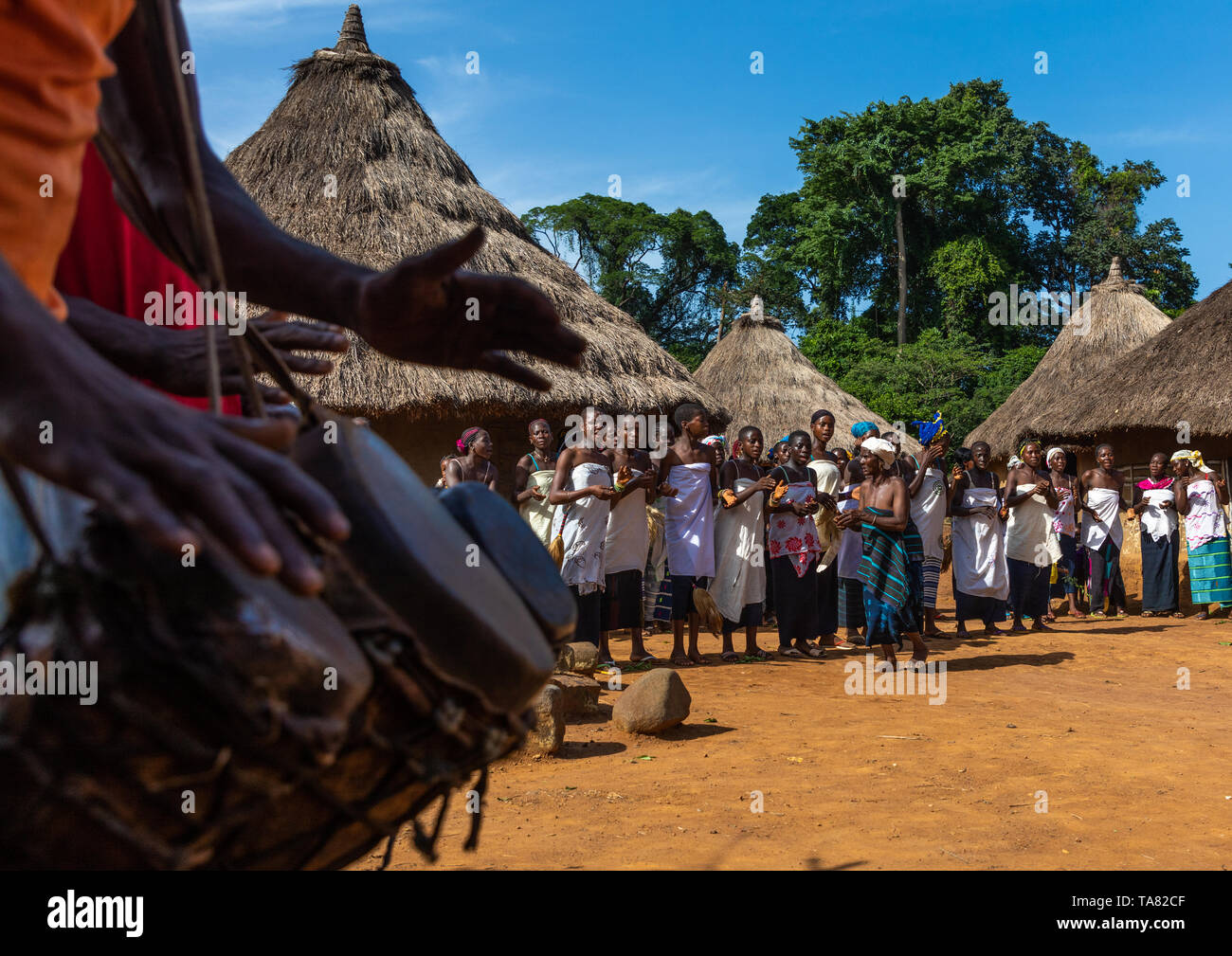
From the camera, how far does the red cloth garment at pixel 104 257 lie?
1.79m

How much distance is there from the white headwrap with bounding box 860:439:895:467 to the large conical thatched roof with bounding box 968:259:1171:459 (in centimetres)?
1150

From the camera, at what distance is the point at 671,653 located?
8773 millimetres

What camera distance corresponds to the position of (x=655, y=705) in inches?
214

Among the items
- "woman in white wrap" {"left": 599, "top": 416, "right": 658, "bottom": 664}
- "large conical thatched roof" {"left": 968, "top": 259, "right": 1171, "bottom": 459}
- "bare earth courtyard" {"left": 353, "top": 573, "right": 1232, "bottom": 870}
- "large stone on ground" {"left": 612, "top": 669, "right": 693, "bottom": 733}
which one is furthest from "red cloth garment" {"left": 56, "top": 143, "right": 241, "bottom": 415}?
"large conical thatched roof" {"left": 968, "top": 259, "right": 1171, "bottom": 459}

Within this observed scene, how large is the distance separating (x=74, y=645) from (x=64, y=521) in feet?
0.33

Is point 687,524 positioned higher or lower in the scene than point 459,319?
lower

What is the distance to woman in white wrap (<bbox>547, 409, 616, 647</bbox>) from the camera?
7871mm

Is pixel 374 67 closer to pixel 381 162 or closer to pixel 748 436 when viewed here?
pixel 381 162

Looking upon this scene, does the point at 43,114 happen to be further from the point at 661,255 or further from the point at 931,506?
the point at 661,255

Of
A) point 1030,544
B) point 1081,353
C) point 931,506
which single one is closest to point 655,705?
point 931,506

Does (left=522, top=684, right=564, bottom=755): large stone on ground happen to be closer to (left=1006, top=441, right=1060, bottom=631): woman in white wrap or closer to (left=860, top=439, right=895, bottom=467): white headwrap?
(left=860, top=439, right=895, bottom=467): white headwrap

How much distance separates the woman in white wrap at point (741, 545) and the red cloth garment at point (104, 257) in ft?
23.3

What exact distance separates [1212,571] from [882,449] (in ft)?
20.8

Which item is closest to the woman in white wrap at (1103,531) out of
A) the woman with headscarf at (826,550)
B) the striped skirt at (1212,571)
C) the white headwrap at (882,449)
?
the striped skirt at (1212,571)
